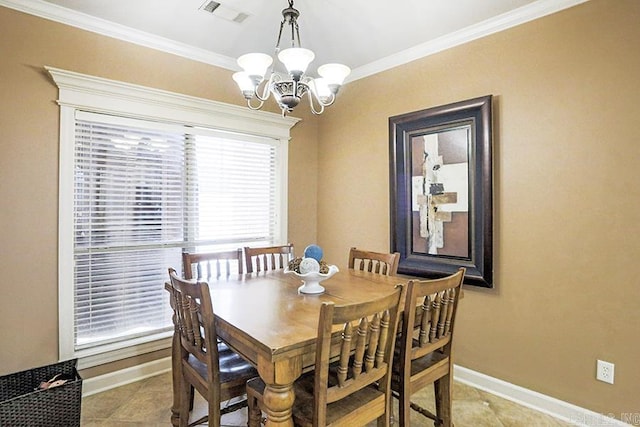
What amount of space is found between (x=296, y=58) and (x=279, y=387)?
1557 mm

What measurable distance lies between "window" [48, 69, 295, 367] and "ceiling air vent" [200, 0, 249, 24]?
0.71 m

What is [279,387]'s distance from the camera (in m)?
1.31

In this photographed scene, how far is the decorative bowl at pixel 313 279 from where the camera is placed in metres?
1.95

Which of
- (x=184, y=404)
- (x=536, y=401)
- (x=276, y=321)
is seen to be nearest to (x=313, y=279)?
(x=276, y=321)

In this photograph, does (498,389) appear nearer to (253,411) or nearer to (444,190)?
(444,190)

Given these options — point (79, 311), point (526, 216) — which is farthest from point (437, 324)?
point (79, 311)

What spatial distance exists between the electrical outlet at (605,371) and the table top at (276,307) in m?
1.30

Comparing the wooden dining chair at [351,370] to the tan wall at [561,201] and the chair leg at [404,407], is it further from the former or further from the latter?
the tan wall at [561,201]

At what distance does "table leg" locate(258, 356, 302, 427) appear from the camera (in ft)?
4.23

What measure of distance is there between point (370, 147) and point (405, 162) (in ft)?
1.62

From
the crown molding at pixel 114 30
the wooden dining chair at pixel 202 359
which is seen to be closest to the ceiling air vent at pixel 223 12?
the crown molding at pixel 114 30

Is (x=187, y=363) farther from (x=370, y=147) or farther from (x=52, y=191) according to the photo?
(x=370, y=147)

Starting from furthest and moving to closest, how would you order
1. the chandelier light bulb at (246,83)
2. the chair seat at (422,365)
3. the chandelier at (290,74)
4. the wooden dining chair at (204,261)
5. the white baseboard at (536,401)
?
the wooden dining chair at (204,261) → the white baseboard at (536,401) → the chandelier light bulb at (246,83) → the chandelier at (290,74) → the chair seat at (422,365)

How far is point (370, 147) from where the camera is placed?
134 inches
